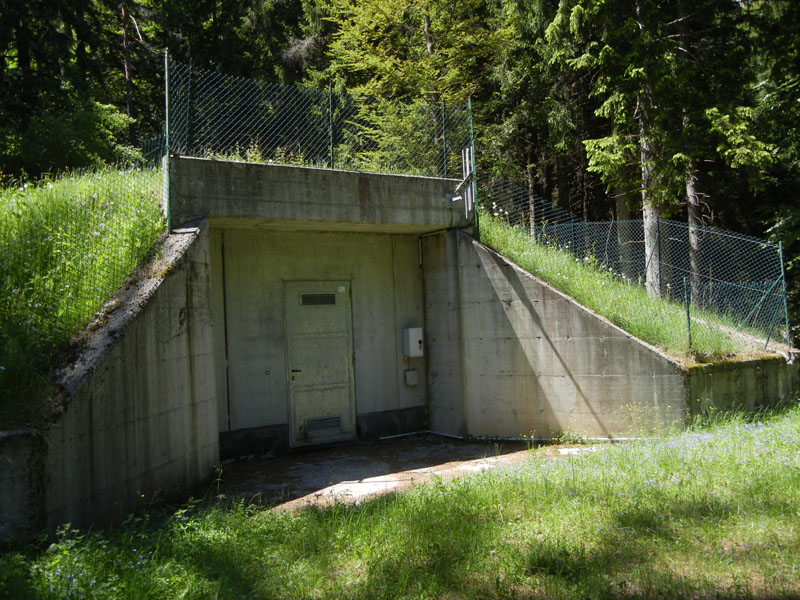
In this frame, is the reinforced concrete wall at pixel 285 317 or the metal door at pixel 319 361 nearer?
the reinforced concrete wall at pixel 285 317

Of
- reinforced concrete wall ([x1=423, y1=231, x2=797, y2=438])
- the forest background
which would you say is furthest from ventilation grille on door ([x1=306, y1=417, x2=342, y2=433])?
the forest background

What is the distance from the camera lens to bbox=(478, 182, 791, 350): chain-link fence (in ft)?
31.9

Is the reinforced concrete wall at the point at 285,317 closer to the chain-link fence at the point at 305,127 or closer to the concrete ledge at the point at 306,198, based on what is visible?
the concrete ledge at the point at 306,198

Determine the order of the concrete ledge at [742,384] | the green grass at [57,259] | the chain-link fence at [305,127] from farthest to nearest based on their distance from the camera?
the concrete ledge at [742,384] → the chain-link fence at [305,127] → the green grass at [57,259]

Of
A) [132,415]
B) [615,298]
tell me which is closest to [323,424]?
[132,415]

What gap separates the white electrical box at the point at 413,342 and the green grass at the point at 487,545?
13.0 feet

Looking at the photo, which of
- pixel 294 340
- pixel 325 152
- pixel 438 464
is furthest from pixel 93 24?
pixel 438 464

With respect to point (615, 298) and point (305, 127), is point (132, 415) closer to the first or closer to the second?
point (305, 127)

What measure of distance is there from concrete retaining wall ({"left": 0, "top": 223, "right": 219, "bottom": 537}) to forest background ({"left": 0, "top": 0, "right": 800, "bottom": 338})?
18.9 feet

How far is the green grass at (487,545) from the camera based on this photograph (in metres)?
3.78

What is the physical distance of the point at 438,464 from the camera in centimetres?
805

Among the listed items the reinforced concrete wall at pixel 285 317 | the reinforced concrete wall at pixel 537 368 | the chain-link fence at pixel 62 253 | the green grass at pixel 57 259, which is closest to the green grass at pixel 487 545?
the green grass at pixel 57 259

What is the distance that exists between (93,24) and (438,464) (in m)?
16.4

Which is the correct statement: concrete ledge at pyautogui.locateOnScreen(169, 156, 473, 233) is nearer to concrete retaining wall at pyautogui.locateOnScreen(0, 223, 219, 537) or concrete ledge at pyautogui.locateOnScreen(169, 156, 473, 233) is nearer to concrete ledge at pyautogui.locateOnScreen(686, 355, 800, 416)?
concrete retaining wall at pyautogui.locateOnScreen(0, 223, 219, 537)
